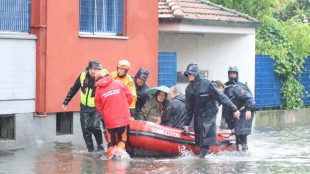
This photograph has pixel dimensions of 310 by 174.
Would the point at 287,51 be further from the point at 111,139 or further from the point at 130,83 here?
the point at 111,139

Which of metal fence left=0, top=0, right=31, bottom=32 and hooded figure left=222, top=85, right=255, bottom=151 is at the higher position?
metal fence left=0, top=0, right=31, bottom=32

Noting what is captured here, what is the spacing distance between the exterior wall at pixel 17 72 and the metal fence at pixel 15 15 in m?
0.22

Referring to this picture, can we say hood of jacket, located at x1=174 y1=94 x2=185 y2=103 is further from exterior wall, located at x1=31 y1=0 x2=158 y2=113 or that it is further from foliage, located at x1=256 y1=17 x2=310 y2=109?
foliage, located at x1=256 y1=17 x2=310 y2=109

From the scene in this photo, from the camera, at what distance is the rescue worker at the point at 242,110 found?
13906mm

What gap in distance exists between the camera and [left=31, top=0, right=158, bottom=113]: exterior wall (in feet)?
48.7

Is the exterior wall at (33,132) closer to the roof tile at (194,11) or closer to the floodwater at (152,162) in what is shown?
the floodwater at (152,162)

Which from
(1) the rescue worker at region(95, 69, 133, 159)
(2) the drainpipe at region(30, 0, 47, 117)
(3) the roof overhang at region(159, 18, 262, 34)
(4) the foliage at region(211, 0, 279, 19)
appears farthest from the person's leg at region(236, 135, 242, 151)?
(4) the foliage at region(211, 0, 279, 19)

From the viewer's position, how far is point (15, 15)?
47.9ft

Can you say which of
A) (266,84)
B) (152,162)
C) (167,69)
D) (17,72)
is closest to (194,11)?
(167,69)

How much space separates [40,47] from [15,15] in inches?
32.0

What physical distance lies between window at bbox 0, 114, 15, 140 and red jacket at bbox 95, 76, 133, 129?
2.39 m

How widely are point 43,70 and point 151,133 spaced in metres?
3.03

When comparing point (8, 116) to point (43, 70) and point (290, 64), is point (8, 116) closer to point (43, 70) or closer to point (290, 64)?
point (43, 70)

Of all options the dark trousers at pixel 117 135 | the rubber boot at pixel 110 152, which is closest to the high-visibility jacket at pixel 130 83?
the dark trousers at pixel 117 135
